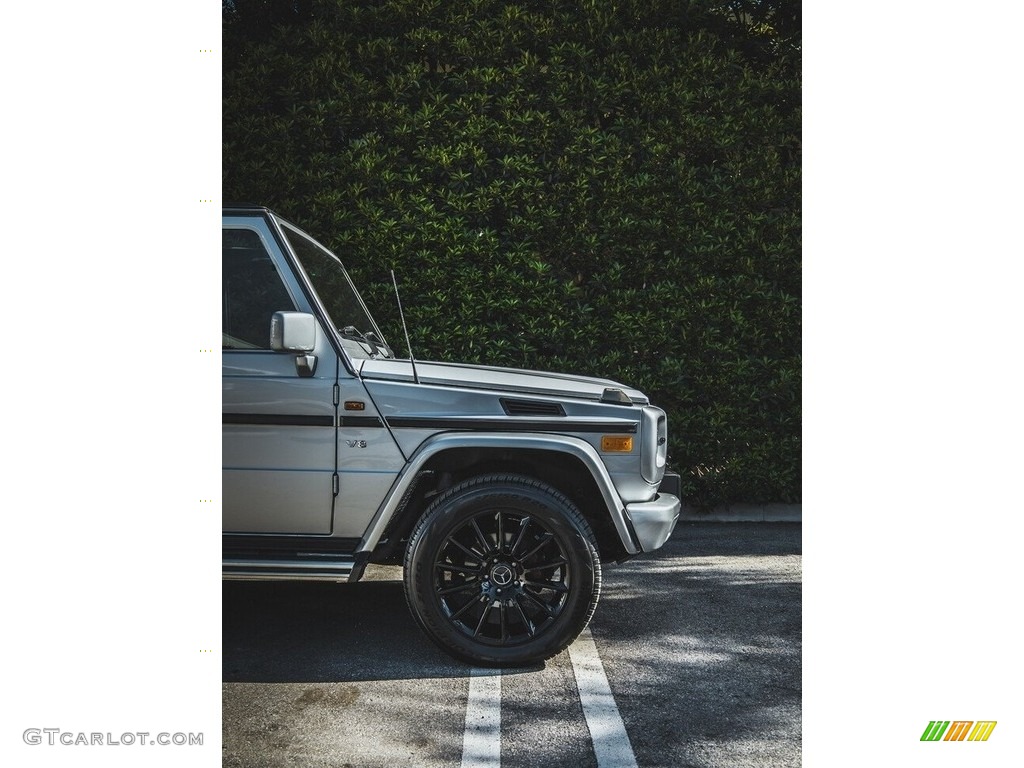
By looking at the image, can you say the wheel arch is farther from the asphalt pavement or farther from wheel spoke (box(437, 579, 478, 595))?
the asphalt pavement

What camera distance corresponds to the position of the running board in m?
3.62

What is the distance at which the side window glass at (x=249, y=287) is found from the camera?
3865 millimetres

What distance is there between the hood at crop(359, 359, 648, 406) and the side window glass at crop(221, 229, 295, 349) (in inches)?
19.7

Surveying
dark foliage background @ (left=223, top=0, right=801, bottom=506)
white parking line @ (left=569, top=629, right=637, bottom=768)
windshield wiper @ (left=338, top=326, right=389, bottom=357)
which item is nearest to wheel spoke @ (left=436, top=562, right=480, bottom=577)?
white parking line @ (left=569, top=629, right=637, bottom=768)

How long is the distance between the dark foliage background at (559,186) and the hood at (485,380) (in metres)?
2.30

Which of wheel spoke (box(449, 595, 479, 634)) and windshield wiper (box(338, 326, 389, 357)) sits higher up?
windshield wiper (box(338, 326, 389, 357))

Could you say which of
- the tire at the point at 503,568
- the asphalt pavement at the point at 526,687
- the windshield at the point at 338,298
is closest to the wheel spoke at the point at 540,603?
the tire at the point at 503,568

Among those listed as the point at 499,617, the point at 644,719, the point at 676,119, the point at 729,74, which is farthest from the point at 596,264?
the point at 644,719

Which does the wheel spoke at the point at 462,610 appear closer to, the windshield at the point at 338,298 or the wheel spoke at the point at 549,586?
the wheel spoke at the point at 549,586

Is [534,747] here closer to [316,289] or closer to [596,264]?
[316,289]

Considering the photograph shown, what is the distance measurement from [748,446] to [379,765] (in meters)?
4.55

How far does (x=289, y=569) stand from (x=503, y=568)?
3.04 ft
